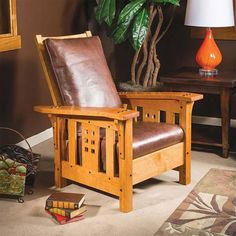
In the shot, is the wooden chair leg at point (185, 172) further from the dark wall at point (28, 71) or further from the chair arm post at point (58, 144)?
the dark wall at point (28, 71)

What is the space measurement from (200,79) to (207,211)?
4.06 feet

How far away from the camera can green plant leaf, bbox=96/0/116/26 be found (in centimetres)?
405

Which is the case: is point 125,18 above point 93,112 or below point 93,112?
above

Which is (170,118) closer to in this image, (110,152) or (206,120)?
(110,152)

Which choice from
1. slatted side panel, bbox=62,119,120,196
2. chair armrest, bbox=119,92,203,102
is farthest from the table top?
slatted side panel, bbox=62,119,120,196

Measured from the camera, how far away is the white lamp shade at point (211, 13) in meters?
3.74

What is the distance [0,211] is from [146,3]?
206cm

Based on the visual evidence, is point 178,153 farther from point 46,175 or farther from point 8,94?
point 8,94

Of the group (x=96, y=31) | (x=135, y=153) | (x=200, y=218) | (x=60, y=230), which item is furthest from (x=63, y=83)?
(x=96, y=31)

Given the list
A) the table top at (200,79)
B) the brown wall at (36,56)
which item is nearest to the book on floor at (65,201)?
the brown wall at (36,56)

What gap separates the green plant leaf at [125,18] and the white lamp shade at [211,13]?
42 cm

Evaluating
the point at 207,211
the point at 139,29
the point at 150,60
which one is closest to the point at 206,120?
the point at 150,60

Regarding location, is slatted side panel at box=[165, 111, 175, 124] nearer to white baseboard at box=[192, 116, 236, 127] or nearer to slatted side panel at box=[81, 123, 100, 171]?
slatted side panel at box=[81, 123, 100, 171]

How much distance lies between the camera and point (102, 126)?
287cm
